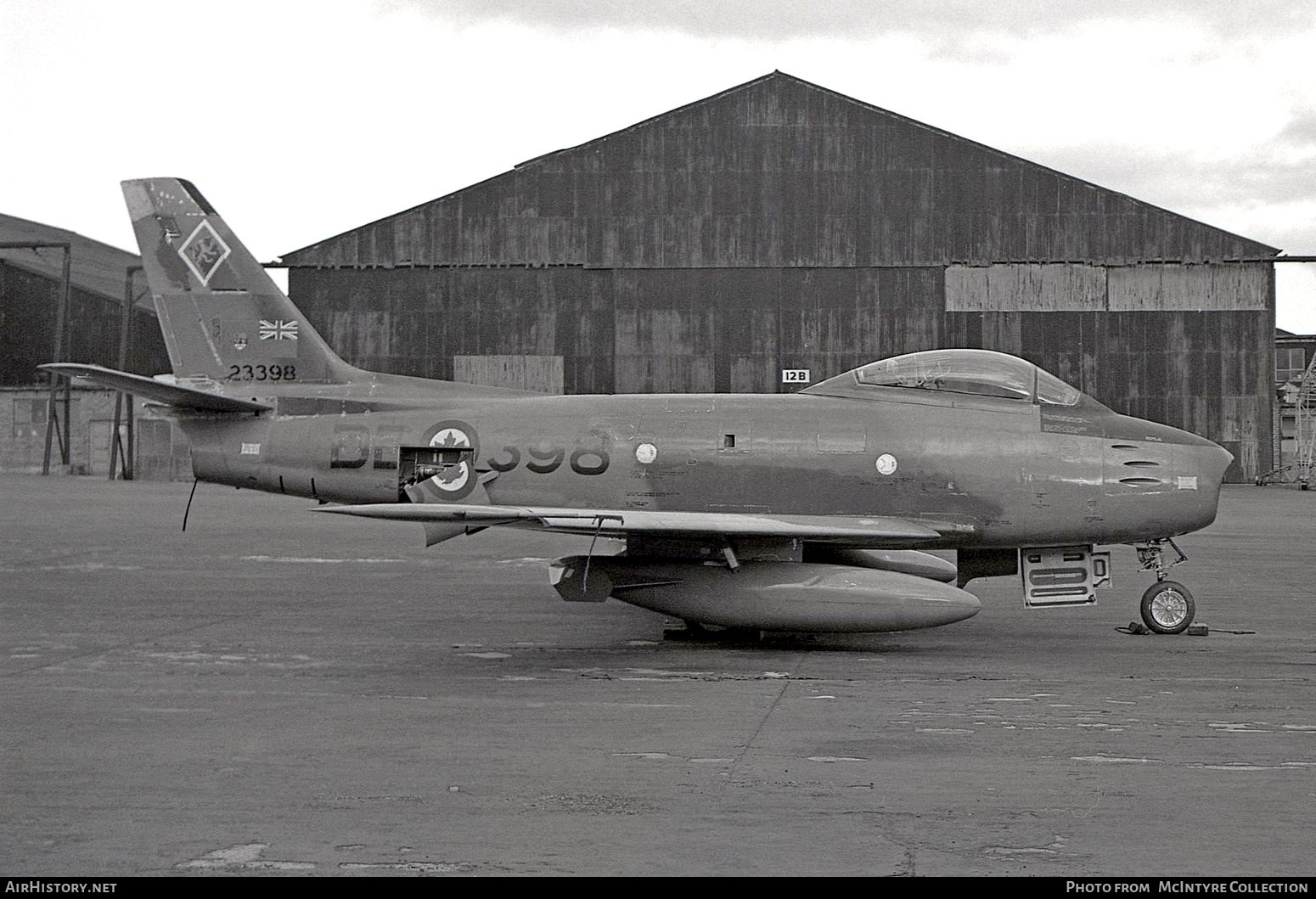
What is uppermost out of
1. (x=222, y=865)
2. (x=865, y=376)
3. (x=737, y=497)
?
(x=865, y=376)

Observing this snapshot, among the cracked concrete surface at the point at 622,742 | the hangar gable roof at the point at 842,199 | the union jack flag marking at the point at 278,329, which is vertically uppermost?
the hangar gable roof at the point at 842,199

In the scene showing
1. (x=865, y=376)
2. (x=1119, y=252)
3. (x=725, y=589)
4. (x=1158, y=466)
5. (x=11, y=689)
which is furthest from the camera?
(x=1119, y=252)

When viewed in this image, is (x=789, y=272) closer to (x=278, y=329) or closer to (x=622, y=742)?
(x=278, y=329)

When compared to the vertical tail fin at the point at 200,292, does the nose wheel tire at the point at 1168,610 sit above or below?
below

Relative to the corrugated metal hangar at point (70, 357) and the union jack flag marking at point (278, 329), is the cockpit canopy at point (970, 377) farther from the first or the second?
the corrugated metal hangar at point (70, 357)

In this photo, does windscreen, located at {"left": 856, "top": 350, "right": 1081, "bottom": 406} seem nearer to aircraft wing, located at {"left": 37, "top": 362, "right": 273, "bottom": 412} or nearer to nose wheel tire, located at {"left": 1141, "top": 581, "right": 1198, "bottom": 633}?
Answer: nose wheel tire, located at {"left": 1141, "top": 581, "right": 1198, "bottom": 633}

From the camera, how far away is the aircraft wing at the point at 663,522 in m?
10.1

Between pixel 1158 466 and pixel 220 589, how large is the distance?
35.0ft

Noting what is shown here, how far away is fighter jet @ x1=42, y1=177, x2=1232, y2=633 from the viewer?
11.2m

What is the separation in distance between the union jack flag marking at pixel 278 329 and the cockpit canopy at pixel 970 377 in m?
5.71

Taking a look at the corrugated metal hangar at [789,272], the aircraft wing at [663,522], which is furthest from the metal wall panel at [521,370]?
the aircraft wing at [663,522]

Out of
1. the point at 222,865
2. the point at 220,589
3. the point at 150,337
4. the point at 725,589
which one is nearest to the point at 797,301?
the point at 220,589

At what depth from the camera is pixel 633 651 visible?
1124cm

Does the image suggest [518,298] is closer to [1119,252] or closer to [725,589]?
[1119,252]
